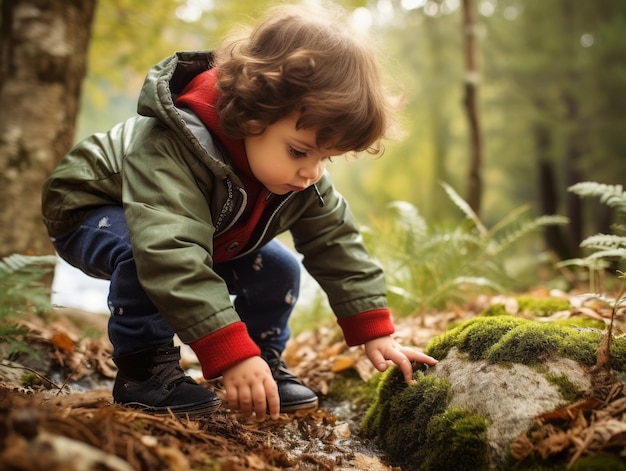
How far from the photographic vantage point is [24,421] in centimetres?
112

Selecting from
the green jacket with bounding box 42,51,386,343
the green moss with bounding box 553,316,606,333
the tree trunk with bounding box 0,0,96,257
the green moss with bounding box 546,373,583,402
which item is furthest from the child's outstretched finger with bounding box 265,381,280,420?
the tree trunk with bounding box 0,0,96,257

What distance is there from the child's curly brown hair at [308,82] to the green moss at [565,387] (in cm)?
113

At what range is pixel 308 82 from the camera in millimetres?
2184

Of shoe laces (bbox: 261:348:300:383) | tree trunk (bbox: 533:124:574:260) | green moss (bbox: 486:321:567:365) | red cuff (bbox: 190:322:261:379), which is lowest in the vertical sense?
tree trunk (bbox: 533:124:574:260)

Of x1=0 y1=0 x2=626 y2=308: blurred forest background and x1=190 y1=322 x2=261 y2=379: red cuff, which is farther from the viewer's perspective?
x1=0 y1=0 x2=626 y2=308: blurred forest background

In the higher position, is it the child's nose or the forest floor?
the child's nose

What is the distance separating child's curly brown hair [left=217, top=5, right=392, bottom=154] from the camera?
7.10 ft

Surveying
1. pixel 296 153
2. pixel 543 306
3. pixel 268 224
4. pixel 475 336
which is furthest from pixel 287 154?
pixel 543 306

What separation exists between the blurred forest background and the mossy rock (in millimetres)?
1281

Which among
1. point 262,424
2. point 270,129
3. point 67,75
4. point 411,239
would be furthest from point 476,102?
point 262,424

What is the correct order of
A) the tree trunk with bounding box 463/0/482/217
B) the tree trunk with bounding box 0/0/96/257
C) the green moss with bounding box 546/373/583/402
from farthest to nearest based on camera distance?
the tree trunk with bounding box 463/0/482/217 < the tree trunk with bounding box 0/0/96/257 < the green moss with bounding box 546/373/583/402

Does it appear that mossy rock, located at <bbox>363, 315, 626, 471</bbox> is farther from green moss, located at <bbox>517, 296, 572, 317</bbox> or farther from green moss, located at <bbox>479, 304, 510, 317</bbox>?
green moss, located at <bbox>517, 296, 572, 317</bbox>

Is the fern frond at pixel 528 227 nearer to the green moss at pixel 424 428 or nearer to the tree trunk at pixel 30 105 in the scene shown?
the green moss at pixel 424 428

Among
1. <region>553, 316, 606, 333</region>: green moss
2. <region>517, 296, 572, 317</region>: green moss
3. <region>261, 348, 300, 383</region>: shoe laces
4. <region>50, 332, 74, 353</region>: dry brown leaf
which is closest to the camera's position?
<region>553, 316, 606, 333</region>: green moss
